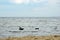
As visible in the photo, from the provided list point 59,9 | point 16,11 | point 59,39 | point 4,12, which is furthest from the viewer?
point 16,11

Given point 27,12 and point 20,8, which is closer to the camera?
point 27,12

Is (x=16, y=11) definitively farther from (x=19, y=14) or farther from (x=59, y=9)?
(x=59, y=9)

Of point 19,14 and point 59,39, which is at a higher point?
point 19,14

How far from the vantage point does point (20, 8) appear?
670cm

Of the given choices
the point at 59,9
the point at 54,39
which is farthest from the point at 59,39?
the point at 59,9

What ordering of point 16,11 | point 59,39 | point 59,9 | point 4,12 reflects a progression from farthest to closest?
point 16,11
point 4,12
point 59,9
point 59,39

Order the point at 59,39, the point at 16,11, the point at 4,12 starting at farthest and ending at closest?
1. the point at 16,11
2. the point at 4,12
3. the point at 59,39

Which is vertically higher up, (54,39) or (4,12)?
(4,12)

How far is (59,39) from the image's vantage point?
4.41 metres

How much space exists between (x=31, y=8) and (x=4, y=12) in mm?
1067

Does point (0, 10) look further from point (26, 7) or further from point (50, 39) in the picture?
point (50, 39)

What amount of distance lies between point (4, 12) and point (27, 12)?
0.89m

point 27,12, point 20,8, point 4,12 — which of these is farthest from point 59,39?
point 20,8

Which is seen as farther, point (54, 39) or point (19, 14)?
point (19, 14)
